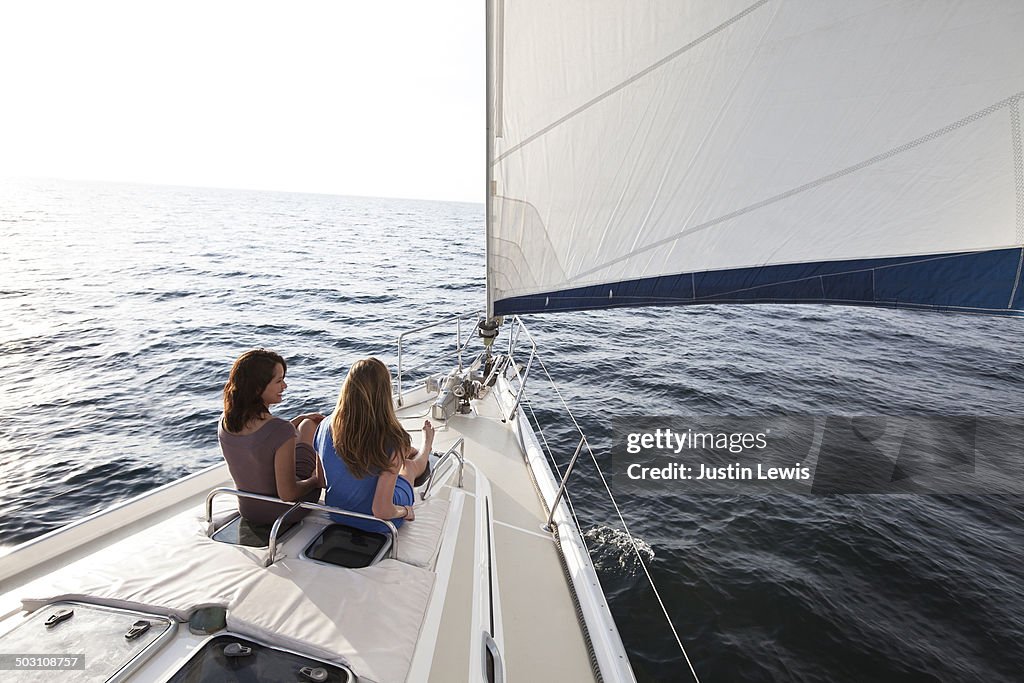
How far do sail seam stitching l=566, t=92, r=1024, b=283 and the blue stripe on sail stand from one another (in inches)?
6.7

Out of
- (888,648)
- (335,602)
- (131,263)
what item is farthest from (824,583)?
(131,263)

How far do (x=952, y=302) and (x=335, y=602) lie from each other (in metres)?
2.75

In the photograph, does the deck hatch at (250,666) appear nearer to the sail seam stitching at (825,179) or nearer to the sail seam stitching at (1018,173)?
the sail seam stitching at (825,179)

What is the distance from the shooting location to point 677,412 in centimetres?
754

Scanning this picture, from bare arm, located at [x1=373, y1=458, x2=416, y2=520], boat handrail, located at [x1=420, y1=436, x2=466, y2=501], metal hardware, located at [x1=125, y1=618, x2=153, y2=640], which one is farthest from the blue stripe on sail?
metal hardware, located at [x1=125, y1=618, x2=153, y2=640]

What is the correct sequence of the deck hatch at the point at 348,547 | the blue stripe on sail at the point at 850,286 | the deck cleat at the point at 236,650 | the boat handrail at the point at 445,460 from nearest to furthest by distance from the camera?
the deck cleat at the point at 236,650, the blue stripe on sail at the point at 850,286, the deck hatch at the point at 348,547, the boat handrail at the point at 445,460

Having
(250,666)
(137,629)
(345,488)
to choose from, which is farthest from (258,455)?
(250,666)

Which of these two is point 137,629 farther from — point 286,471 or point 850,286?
point 850,286

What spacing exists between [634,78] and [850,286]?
1558mm

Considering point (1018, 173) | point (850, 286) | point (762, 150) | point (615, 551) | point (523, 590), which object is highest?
point (762, 150)

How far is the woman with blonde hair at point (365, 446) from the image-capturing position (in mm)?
2064

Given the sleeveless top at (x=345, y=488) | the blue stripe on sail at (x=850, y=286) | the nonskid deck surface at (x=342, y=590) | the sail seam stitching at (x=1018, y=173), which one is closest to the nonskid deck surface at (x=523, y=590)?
the nonskid deck surface at (x=342, y=590)

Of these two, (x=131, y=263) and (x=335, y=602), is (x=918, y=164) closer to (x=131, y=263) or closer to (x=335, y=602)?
(x=335, y=602)

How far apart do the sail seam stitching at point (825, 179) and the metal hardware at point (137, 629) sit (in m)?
2.69
